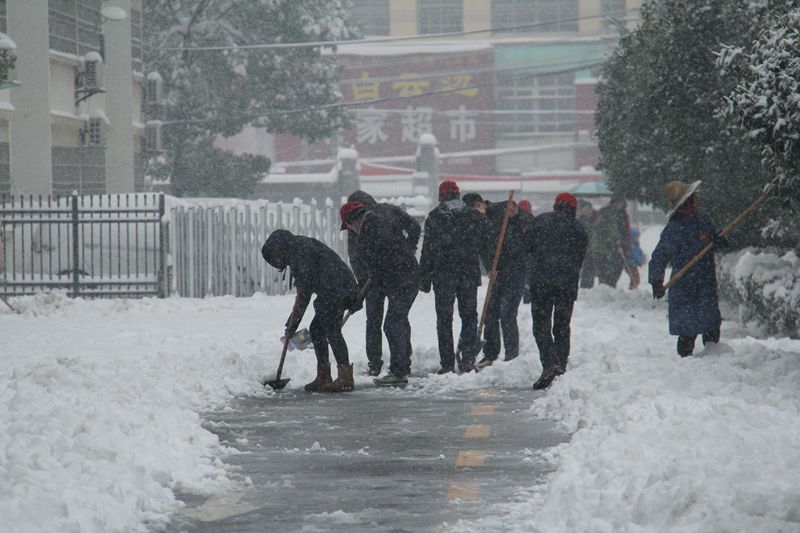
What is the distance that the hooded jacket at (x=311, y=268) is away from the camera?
1223cm

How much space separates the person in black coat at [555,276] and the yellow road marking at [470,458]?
11.8 feet

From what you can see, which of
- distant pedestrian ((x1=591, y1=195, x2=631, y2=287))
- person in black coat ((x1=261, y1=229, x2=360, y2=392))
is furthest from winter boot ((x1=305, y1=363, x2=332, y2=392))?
distant pedestrian ((x1=591, y1=195, x2=631, y2=287))

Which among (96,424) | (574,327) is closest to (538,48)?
(574,327)

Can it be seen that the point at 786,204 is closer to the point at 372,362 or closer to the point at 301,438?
the point at 372,362

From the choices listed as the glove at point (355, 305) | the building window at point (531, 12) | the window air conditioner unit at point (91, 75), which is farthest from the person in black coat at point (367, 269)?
the building window at point (531, 12)

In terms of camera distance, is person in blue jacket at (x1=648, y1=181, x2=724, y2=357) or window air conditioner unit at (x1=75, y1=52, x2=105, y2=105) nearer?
person in blue jacket at (x1=648, y1=181, x2=724, y2=357)

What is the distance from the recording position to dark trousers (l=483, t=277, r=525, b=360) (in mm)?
14414

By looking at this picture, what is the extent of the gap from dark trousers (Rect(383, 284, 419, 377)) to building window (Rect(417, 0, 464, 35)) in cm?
6721

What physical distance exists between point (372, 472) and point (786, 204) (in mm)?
5471

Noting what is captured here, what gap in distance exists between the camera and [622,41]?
26.8 metres

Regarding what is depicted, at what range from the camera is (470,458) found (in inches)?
354

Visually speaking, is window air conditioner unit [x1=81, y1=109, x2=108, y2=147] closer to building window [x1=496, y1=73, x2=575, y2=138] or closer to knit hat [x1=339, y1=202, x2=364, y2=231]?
knit hat [x1=339, y1=202, x2=364, y2=231]

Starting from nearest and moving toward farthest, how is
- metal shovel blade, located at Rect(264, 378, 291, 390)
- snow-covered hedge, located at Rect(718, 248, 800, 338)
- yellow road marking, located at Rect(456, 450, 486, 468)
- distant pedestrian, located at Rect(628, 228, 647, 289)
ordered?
yellow road marking, located at Rect(456, 450, 486, 468)
metal shovel blade, located at Rect(264, 378, 291, 390)
snow-covered hedge, located at Rect(718, 248, 800, 338)
distant pedestrian, located at Rect(628, 228, 647, 289)

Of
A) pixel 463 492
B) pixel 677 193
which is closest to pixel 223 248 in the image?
pixel 677 193
